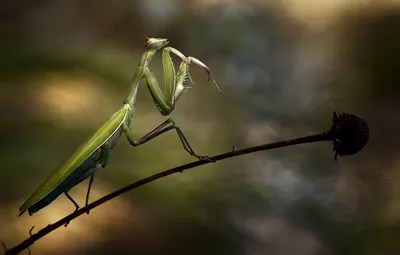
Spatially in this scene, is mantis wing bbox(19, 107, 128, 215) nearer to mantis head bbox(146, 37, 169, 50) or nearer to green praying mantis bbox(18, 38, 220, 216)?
green praying mantis bbox(18, 38, 220, 216)

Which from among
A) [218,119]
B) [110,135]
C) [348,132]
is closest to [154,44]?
[110,135]

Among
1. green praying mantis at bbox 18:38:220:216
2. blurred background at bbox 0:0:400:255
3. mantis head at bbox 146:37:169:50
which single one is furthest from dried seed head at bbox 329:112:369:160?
blurred background at bbox 0:0:400:255

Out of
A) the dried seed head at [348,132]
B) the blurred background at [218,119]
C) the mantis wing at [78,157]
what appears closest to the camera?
the dried seed head at [348,132]

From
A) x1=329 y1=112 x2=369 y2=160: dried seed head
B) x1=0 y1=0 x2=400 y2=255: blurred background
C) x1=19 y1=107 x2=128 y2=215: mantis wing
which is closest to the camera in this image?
x1=329 y1=112 x2=369 y2=160: dried seed head

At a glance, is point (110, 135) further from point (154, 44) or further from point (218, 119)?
point (218, 119)

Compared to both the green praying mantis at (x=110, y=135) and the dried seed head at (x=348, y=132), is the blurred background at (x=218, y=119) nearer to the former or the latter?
the green praying mantis at (x=110, y=135)

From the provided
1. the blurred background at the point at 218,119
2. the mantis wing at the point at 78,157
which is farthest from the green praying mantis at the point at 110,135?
the blurred background at the point at 218,119

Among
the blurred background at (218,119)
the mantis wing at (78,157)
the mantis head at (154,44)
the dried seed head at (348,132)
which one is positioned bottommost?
the blurred background at (218,119)

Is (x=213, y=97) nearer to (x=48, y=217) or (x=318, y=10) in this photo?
(x=318, y=10)
